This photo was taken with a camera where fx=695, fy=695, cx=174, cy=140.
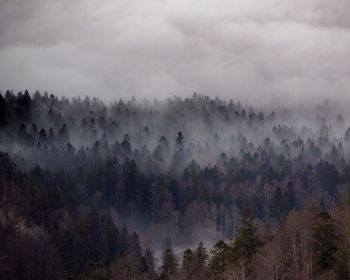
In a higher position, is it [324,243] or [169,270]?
[324,243]

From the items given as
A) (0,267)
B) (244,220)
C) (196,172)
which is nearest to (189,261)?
(244,220)

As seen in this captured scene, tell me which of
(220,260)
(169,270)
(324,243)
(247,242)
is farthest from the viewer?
(169,270)

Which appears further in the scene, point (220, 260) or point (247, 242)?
point (220, 260)

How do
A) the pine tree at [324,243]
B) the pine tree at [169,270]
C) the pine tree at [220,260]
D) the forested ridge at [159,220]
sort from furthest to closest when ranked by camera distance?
1. the pine tree at [169,270]
2. the pine tree at [220,260]
3. the forested ridge at [159,220]
4. the pine tree at [324,243]

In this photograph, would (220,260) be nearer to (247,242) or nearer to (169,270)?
(247,242)

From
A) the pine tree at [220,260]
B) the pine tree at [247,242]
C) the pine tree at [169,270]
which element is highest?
the pine tree at [247,242]

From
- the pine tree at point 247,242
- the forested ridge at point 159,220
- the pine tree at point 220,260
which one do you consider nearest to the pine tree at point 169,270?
the forested ridge at point 159,220

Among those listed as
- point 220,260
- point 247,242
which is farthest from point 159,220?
point 247,242

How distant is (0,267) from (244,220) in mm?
52472

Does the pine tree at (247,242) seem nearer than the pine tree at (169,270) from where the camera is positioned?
Yes

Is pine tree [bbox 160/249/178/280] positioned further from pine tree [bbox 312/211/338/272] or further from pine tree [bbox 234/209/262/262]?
pine tree [bbox 312/211/338/272]

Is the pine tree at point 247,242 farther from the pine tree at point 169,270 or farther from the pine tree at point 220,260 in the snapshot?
the pine tree at point 169,270

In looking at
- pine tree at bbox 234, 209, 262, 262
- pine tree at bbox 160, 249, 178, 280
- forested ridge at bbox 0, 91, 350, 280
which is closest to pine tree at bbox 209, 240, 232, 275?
forested ridge at bbox 0, 91, 350, 280

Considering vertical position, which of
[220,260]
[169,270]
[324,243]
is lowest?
[169,270]
